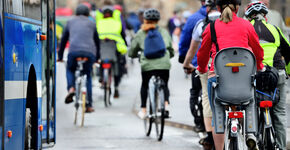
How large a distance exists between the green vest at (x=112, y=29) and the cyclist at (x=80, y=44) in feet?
7.99

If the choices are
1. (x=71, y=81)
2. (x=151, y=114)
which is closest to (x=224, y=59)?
(x=151, y=114)

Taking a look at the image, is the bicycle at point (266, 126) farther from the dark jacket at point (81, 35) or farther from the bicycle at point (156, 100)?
the dark jacket at point (81, 35)

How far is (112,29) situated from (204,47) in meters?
9.19

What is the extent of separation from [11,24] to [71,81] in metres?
7.17

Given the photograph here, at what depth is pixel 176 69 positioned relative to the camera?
28188 mm

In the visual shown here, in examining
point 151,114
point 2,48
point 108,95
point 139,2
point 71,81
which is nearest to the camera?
point 2,48

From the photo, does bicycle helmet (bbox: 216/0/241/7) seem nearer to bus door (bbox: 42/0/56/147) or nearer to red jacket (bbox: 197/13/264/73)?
red jacket (bbox: 197/13/264/73)

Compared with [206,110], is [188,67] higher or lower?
higher

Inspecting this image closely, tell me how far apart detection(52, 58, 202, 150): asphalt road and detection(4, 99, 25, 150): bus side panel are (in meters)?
3.26

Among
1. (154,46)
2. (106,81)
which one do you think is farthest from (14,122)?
(106,81)

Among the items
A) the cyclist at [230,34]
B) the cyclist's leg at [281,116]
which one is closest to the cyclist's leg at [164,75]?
the cyclist's leg at [281,116]

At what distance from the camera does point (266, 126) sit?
8250 millimetres

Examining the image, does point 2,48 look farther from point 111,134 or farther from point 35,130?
point 111,134

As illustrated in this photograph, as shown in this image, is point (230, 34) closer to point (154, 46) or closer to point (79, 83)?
point (154, 46)
